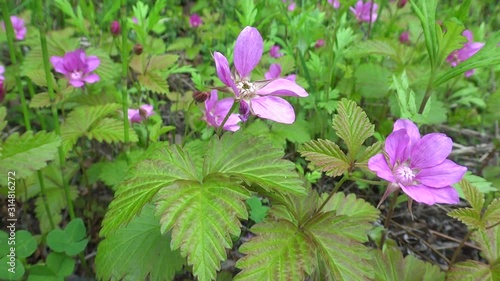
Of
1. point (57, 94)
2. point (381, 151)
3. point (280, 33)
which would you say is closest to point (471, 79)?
point (280, 33)

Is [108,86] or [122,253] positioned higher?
[122,253]

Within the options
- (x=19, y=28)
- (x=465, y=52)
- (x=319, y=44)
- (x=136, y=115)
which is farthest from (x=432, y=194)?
(x=19, y=28)

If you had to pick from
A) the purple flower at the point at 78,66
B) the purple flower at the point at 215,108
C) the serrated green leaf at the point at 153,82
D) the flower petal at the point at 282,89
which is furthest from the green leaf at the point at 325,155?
the purple flower at the point at 78,66

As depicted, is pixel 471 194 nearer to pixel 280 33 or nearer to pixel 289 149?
pixel 289 149

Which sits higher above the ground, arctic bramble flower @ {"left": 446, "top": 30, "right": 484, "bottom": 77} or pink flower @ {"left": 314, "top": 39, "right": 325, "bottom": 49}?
arctic bramble flower @ {"left": 446, "top": 30, "right": 484, "bottom": 77}

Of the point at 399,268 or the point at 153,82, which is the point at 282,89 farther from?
the point at 153,82

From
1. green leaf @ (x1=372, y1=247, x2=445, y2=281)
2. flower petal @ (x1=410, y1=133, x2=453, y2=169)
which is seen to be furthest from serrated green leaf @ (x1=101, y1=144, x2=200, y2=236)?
green leaf @ (x1=372, y1=247, x2=445, y2=281)

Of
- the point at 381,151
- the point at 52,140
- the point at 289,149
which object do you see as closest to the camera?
the point at 381,151

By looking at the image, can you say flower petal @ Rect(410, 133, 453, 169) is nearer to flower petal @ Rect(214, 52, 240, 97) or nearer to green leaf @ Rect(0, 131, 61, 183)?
flower petal @ Rect(214, 52, 240, 97)
